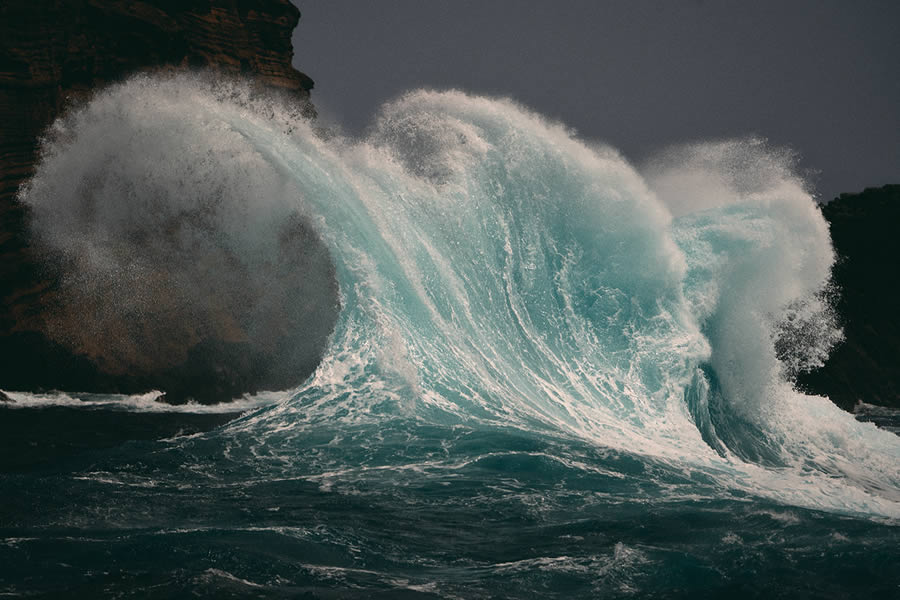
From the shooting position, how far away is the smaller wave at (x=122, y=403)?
53.1 ft

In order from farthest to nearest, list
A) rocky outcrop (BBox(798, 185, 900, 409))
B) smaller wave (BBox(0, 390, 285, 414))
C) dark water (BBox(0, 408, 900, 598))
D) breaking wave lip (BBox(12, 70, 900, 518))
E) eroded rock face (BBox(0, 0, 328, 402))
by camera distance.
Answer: rocky outcrop (BBox(798, 185, 900, 409)) < eroded rock face (BBox(0, 0, 328, 402)) < smaller wave (BBox(0, 390, 285, 414)) < breaking wave lip (BBox(12, 70, 900, 518)) < dark water (BBox(0, 408, 900, 598))

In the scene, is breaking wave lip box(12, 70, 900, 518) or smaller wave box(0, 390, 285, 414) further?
smaller wave box(0, 390, 285, 414)

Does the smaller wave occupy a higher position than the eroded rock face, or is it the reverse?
the eroded rock face

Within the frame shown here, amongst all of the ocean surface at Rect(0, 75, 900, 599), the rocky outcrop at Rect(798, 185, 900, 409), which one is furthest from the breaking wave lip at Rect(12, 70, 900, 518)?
the rocky outcrop at Rect(798, 185, 900, 409)

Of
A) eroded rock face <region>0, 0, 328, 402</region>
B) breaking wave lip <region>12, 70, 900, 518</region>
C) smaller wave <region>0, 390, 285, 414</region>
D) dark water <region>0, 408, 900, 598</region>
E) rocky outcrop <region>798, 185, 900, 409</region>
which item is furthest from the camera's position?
rocky outcrop <region>798, 185, 900, 409</region>

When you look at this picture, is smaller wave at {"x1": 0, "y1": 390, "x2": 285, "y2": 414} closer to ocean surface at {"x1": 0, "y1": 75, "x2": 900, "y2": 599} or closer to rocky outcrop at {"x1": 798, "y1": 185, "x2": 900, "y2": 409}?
ocean surface at {"x1": 0, "y1": 75, "x2": 900, "y2": 599}

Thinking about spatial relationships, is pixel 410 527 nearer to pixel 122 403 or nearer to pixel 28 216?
pixel 122 403

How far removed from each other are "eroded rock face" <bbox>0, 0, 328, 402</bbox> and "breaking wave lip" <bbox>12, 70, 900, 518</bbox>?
1.53 meters

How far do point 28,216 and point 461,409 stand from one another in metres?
13.4

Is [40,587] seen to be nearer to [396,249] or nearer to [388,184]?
[396,249]

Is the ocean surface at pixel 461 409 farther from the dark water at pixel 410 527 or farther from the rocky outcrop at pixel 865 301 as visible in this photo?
the rocky outcrop at pixel 865 301

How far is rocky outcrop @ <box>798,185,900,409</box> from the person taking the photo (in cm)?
3083

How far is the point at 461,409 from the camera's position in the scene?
12.0 m

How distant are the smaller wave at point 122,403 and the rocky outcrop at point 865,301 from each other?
915 inches
